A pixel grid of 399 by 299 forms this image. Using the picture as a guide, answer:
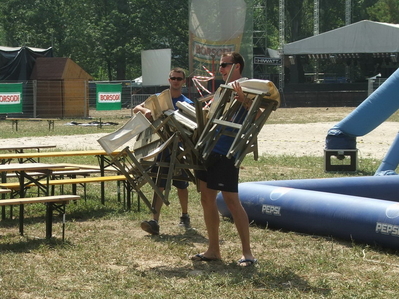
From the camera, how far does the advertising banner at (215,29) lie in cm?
3597

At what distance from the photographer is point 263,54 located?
44281 millimetres

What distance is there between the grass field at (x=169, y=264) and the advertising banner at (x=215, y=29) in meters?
27.8

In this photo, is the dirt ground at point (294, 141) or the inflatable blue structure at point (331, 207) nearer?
the inflatable blue structure at point (331, 207)

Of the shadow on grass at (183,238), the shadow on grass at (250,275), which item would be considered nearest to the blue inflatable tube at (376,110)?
the shadow on grass at (183,238)

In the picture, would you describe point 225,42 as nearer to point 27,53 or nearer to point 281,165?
point 27,53

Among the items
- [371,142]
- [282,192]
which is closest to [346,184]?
[282,192]

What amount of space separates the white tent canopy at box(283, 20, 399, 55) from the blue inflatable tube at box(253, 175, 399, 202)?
31734 millimetres

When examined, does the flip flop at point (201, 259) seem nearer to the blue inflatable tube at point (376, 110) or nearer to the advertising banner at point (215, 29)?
the blue inflatable tube at point (376, 110)

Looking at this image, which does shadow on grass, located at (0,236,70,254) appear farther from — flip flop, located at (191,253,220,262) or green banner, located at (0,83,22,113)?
green banner, located at (0,83,22,113)

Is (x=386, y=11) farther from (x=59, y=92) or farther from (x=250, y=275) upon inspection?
(x=250, y=275)

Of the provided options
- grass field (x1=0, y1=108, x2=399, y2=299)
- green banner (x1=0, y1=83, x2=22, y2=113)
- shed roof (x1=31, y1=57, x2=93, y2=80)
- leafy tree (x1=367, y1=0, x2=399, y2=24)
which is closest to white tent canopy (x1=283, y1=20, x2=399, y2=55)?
shed roof (x1=31, y1=57, x2=93, y2=80)

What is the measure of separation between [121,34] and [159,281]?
47.4 metres

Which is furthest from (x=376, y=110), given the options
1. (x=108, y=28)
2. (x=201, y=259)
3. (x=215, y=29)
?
(x=108, y=28)

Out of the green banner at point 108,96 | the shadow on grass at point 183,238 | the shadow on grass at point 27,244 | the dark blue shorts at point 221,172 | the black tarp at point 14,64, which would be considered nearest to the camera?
the dark blue shorts at point 221,172
